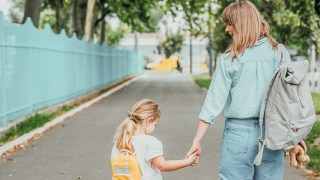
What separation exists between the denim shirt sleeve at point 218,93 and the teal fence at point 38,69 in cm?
821

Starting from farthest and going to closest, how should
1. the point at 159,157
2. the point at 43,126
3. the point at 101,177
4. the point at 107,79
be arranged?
1. the point at 107,79
2. the point at 43,126
3. the point at 101,177
4. the point at 159,157

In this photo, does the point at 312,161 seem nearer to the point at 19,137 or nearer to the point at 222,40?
the point at 19,137

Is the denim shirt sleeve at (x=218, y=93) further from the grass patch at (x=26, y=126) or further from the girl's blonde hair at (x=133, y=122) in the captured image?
the grass patch at (x=26, y=126)

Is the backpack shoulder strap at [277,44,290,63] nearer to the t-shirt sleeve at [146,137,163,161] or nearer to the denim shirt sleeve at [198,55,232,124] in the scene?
the denim shirt sleeve at [198,55,232,124]

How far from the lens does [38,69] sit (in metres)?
14.9

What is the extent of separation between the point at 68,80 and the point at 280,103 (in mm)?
15872

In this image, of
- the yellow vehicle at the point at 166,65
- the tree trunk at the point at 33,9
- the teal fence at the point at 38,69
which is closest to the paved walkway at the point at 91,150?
the teal fence at the point at 38,69

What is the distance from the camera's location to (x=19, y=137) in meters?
10.6

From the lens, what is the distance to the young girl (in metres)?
3.69

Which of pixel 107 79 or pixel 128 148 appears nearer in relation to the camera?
pixel 128 148

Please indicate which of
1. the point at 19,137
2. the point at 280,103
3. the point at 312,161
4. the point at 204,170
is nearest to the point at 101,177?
the point at 204,170

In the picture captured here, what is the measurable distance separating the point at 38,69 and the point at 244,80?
11.7 metres

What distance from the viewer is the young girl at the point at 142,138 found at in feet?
12.1

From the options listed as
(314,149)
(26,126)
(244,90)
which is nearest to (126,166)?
(244,90)
